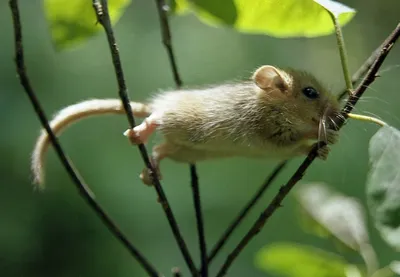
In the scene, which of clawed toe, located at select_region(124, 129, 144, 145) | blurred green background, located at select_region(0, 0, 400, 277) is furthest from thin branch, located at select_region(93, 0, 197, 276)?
blurred green background, located at select_region(0, 0, 400, 277)

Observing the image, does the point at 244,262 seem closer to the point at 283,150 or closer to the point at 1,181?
the point at 1,181

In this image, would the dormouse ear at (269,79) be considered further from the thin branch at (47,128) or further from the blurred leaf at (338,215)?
the thin branch at (47,128)

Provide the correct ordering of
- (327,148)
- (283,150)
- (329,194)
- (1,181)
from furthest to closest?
(1,181) < (329,194) < (283,150) < (327,148)

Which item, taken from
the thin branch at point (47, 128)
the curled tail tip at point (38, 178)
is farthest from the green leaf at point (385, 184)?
the curled tail tip at point (38, 178)

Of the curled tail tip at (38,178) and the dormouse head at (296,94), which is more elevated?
the dormouse head at (296,94)

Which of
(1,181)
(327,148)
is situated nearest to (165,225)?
(1,181)

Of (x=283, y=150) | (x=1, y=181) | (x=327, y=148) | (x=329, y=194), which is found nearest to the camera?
(x=327, y=148)

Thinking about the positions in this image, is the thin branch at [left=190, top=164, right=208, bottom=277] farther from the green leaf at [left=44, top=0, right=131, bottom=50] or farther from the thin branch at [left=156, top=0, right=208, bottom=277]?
the green leaf at [left=44, top=0, right=131, bottom=50]

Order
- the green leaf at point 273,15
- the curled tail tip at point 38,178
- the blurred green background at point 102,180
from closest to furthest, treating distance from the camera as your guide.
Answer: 1. the green leaf at point 273,15
2. the curled tail tip at point 38,178
3. the blurred green background at point 102,180
